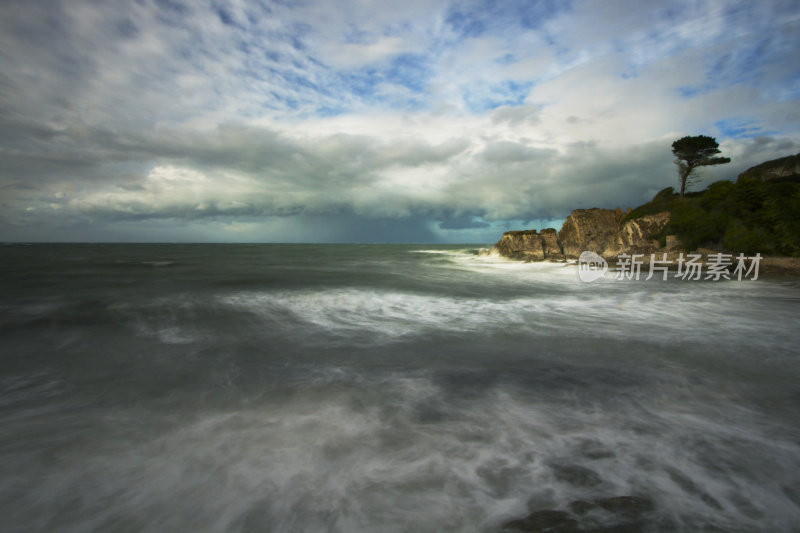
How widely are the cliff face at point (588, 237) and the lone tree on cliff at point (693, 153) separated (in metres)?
10.1

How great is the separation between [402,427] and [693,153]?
46461 millimetres

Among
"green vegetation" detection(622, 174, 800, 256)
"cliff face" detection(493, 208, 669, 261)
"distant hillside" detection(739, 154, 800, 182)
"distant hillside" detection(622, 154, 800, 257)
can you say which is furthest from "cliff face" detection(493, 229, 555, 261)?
"distant hillside" detection(739, 154, 800, 182)

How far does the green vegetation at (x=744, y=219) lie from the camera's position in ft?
64.5

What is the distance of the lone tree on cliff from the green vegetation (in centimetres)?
1368

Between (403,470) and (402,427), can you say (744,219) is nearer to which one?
(402,427)

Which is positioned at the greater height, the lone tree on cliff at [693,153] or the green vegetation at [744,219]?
the lone tree on cliff at [693,153]

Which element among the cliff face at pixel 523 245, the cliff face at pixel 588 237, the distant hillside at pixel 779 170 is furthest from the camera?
the cliff face at pixel 523 245

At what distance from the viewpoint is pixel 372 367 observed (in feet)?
20.2

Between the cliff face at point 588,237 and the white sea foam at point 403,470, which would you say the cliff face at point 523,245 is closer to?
the cliff face at point 588,237

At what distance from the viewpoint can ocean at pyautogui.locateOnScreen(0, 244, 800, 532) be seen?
9.00 feet

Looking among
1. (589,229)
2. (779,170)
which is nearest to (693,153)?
(779,170)

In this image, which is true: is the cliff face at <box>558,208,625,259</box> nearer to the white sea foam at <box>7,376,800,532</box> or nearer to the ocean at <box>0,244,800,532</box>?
the ocean at <box>0,244,800,532</box>

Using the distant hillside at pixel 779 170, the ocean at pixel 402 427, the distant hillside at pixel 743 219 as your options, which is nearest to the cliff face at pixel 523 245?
the distant hillside at pixel 743 219

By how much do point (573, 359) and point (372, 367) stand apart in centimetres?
361
